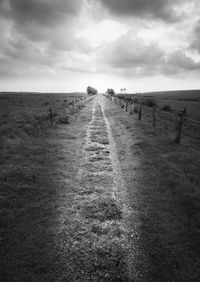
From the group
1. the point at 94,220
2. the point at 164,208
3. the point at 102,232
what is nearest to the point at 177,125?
the point at 164,208

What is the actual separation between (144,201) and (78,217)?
1874 mm

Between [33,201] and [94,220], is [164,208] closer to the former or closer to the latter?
[94,220]

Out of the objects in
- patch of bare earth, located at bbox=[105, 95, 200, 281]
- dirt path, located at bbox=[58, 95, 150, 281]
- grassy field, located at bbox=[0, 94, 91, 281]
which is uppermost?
grassy field, located at bbox=[0, 94, 91, 281]

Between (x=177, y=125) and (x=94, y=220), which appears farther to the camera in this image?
(x=177, y=125)

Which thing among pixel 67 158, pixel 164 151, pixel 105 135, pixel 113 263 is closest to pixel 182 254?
pixel 113 263

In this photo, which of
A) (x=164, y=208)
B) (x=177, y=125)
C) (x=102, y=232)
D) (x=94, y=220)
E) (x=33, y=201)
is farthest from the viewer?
(x=177, y=125)

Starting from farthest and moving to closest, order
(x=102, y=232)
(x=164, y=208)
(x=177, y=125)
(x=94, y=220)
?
(x=177, y=125)
(x=164, y=208)
(x=94, y=220)
(x=102, y=232)

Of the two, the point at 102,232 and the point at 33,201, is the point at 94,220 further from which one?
the point at 33,201

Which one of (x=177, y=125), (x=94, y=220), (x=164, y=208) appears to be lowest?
(x=164, y=208)

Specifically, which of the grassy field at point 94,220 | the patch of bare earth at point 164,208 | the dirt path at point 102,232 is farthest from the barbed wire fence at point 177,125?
the dirt path at point 102,232

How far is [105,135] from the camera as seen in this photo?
458 inches

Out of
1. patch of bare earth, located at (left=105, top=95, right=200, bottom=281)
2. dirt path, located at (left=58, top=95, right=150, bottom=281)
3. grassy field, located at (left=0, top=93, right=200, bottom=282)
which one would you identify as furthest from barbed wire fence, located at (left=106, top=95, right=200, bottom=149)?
dirt path, located at (left=58, top=95, right=150, bottom=281)

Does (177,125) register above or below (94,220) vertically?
above

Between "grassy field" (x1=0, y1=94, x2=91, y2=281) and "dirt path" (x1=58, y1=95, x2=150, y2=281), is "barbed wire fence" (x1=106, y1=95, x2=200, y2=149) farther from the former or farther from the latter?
"grassy field" (x1=0, y1=94, x2=91, y2=281)
